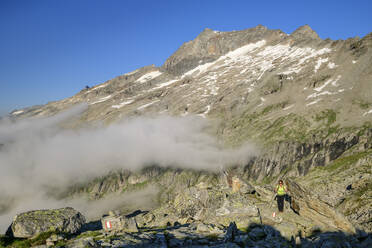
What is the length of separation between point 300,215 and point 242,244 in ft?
29.4

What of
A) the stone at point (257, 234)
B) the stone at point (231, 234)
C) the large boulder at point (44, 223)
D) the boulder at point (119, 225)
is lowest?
the stone at point (257, 234)

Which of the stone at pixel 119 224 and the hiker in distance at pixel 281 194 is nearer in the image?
the stone at pixel 119 224

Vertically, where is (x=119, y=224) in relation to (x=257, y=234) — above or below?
above

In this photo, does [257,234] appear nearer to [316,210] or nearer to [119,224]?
[316,210]

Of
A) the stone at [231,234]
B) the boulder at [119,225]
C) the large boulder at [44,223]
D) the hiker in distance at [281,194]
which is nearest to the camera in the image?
the stone at [231,234]

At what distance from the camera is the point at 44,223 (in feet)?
80.4

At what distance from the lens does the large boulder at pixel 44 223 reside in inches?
924

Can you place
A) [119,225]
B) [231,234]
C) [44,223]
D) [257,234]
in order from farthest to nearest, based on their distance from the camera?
[119,225]
[44,223]
[257,234]
[231,234]

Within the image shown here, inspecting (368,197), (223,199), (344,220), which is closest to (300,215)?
(344,220)

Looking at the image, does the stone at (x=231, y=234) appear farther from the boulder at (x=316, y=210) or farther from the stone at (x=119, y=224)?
the stone at (x=119, y=224)

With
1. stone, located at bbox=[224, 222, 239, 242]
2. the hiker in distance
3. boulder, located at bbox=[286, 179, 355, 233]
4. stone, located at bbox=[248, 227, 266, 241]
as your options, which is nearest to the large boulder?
stone, located at bbox=[224, 222, 239, 242]

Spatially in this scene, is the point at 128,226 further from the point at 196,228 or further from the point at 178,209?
the point at 178,209

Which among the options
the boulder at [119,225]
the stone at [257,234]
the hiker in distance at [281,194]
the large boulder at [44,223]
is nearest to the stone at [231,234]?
the stone at [257,234]

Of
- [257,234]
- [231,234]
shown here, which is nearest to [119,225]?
[231,234]
